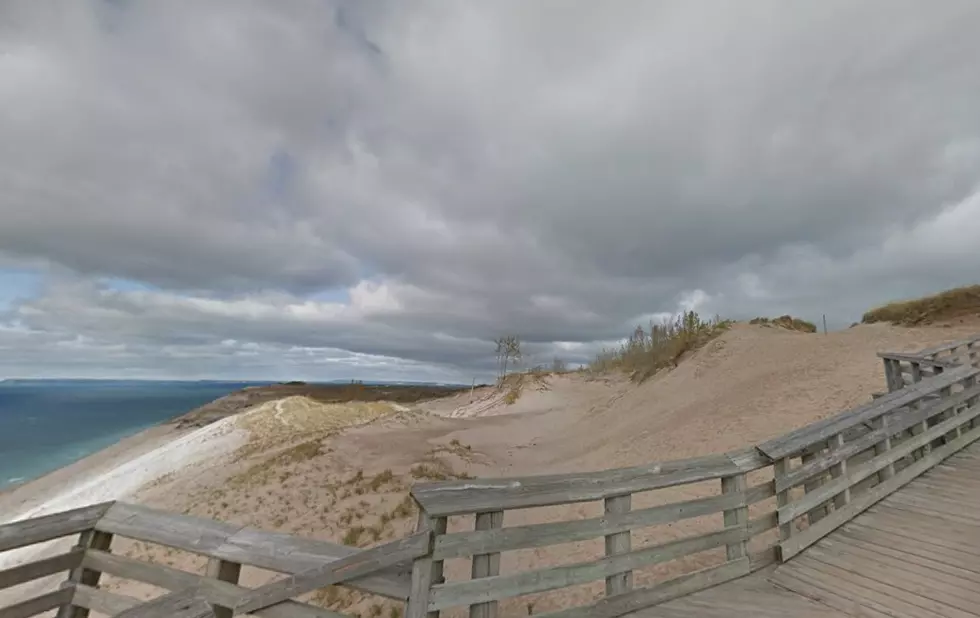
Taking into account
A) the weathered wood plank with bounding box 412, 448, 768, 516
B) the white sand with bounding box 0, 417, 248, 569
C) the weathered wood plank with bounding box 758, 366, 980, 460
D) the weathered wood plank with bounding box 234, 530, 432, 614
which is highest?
the weathered wood plank with bounding box 758, 366, 980, 460

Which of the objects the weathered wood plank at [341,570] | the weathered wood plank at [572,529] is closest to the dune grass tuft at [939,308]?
the weathered wood plank at [572,529]

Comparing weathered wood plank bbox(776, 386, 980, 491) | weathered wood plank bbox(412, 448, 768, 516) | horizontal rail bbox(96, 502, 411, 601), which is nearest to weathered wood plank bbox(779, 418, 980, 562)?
weathered wood plank bbox(776, 386, 980, 491)

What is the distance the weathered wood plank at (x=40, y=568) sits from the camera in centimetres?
386

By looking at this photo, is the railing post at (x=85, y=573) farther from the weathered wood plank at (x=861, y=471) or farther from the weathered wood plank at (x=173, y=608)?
the weathered wood plank at (x=861, y=471)

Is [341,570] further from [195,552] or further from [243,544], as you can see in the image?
[195,552]

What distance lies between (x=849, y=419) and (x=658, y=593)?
449cm

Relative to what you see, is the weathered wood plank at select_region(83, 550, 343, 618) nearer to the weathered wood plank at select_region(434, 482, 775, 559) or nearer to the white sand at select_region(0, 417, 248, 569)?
the weathered wood plank at select_region(434, 482, 775, 559)

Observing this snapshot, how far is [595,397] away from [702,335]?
11619 mm

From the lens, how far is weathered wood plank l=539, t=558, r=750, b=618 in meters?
4.29

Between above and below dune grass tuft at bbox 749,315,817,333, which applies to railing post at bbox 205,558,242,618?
below

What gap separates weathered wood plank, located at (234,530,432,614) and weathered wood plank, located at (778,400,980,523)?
4.94 metres

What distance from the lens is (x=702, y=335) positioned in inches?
1310

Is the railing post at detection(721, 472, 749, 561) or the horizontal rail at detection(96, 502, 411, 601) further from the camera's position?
the railing post at detection(721, 472, 749, 561)

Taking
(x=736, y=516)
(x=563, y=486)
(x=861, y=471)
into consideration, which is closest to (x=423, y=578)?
(x=563, y=486)
